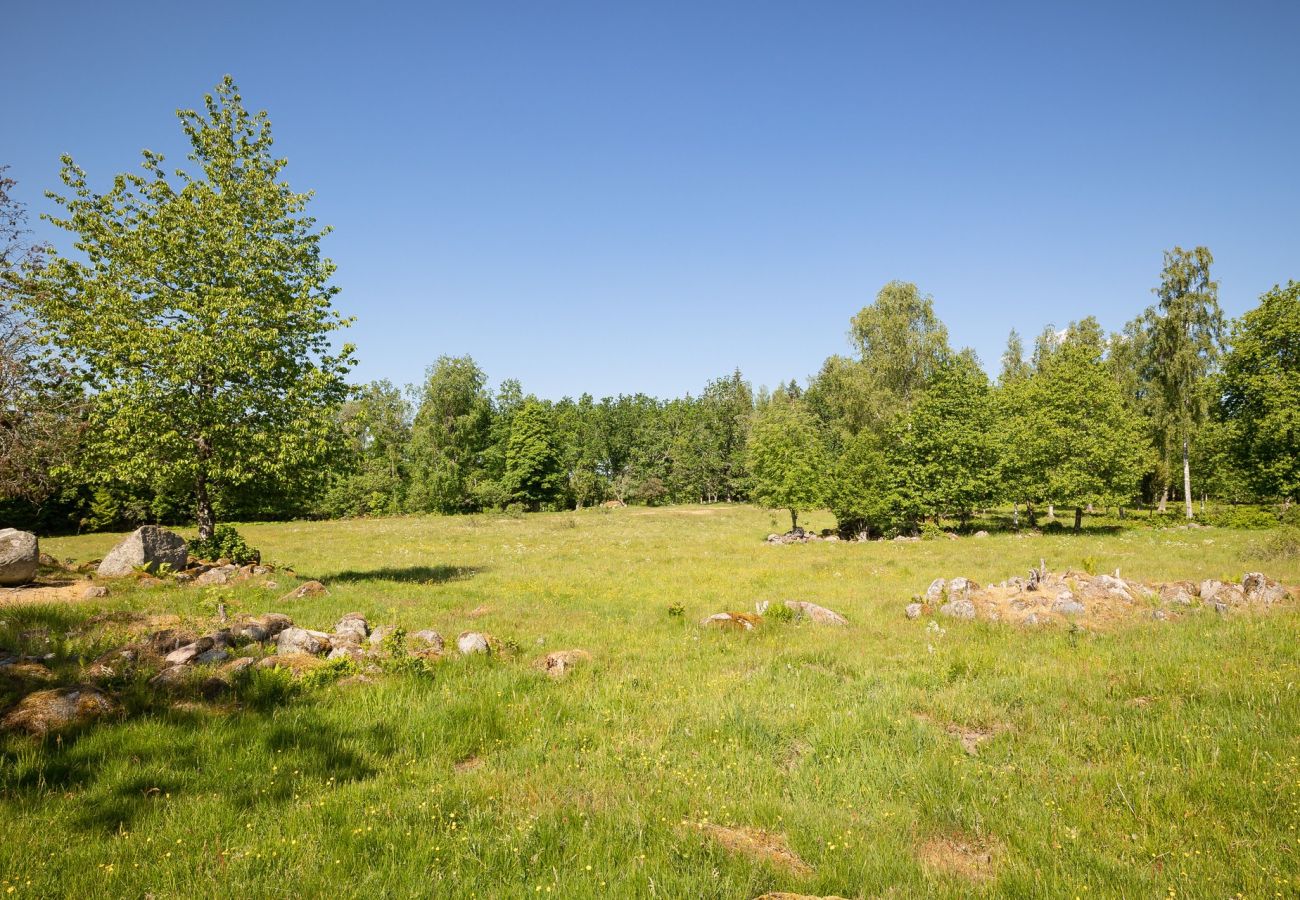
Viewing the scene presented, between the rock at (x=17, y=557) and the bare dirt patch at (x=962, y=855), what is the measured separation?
789 inches

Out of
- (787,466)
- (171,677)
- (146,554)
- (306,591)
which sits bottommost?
(306,591)

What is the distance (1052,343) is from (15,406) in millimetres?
81310

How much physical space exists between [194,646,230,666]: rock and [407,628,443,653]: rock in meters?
2.98

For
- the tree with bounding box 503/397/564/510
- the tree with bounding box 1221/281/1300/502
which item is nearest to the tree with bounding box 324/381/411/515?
the tree with bounding box 503/397/564/510

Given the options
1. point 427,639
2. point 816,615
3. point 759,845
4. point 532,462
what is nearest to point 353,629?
point 427,639

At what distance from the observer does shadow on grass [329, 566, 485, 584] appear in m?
21.6

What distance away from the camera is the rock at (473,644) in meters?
11.3

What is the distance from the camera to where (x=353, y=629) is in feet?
38.5

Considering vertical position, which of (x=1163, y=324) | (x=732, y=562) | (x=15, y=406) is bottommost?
(x=732, y=562)

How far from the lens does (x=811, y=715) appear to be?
8266 mm

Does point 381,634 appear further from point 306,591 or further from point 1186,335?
point 1186,335

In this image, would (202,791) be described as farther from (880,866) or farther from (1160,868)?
(1160,868)

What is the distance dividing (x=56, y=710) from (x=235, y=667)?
7.14ft

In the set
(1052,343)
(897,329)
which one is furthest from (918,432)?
(1052,343)
